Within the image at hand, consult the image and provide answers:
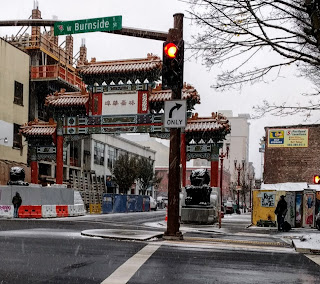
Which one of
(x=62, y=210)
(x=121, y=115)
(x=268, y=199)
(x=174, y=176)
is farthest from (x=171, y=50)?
(x=121, y=115)

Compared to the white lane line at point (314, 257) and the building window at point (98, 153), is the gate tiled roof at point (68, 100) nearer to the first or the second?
the building window at point (98, 153)

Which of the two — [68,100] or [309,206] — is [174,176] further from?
[68,100]

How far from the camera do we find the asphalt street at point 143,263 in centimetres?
692

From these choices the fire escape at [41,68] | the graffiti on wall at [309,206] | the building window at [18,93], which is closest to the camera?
the graffiti on wall at [309,206]

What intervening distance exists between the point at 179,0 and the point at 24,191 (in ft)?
61.2

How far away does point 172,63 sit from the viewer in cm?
1270

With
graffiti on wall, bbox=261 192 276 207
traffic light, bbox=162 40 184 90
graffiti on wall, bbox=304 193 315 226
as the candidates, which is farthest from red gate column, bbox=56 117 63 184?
traffic light, bbox=162 40 184 90

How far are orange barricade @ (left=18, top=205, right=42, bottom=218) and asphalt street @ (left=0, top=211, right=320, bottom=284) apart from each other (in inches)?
606

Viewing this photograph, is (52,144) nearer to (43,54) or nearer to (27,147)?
(27,147)

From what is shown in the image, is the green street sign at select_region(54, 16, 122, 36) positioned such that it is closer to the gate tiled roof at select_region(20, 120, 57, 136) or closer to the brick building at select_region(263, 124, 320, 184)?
the gate tiled roof at select_region(20, 120, 57, 136)

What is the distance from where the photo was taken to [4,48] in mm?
37094

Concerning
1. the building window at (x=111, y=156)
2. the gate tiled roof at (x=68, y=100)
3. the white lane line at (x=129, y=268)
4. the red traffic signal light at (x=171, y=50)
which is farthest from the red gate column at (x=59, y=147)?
the white lane line at (x=129, y=268)

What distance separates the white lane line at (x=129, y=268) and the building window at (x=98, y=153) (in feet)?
155

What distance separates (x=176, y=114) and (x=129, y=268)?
20.2 feet
